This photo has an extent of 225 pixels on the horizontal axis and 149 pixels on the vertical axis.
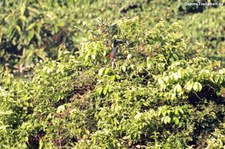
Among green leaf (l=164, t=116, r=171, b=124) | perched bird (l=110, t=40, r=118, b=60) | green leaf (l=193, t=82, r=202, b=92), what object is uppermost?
perched bird (l=110, t=40, r=118, b=60)

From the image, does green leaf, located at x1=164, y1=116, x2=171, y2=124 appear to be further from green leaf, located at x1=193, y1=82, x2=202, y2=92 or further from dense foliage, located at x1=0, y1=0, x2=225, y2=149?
green leaf, located at x1=193, y1=82, x2=202, y2=92

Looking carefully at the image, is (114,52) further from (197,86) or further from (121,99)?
(197,86)

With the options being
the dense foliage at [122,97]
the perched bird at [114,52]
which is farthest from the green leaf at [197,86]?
the perched bird at [114,52]

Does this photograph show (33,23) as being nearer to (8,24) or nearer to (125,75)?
(8,24)

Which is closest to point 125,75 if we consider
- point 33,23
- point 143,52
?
point 143,52

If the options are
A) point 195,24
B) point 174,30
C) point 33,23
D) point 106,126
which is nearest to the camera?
point 106,126

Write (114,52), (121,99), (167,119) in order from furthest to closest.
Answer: (114,52) < (121,99) < (167,119)

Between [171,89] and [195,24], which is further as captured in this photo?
[195,24]

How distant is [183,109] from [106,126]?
642mm

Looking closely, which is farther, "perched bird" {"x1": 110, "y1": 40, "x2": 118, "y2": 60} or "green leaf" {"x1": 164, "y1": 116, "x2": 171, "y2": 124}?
"perched bird" {"x1": 110, "y1": 40, "x2": 118, "y2": 60}

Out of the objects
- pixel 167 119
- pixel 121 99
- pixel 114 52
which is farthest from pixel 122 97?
pixel 114 52

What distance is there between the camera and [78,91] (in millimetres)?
5625

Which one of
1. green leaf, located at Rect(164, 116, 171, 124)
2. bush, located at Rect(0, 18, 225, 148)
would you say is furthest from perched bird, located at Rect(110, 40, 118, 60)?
green leaf, located at Rect(164, 116, 171, 124)

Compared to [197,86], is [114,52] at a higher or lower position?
higher
